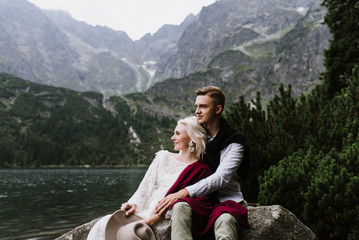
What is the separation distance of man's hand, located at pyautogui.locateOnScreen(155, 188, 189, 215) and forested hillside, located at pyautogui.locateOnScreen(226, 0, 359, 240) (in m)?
3.81

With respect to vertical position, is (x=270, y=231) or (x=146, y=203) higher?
(x=146, y=203)

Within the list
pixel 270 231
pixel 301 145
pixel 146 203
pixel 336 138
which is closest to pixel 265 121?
pixel 301 145

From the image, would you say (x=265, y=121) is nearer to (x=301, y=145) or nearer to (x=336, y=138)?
(x=301, y=145)

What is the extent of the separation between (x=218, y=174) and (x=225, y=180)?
0.48 ft

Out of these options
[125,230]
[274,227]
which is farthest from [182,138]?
[274,227]

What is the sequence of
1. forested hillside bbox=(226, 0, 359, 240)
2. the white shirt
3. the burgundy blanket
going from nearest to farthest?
the burgundy blanket < the white shirt < forested hillside bbox=(226, 0, 359, 240)

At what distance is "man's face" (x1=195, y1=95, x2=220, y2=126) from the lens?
203 inches

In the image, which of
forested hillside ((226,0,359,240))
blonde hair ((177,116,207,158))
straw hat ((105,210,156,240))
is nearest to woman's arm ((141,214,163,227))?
straw hat ((105,210,156,240))

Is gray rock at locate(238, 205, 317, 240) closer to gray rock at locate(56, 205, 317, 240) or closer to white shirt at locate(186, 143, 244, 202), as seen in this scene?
gray rock at locate(56, 205, 317, 240)

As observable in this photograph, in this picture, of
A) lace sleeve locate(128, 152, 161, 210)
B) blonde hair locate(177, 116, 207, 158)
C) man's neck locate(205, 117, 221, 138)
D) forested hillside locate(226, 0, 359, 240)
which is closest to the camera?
lace sleeve locate(128, 152, 161, 210)

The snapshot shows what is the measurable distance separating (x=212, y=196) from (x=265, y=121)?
25.6ft

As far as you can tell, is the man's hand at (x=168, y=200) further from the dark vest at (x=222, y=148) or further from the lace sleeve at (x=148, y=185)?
the dark vest at (x=222, y=148)

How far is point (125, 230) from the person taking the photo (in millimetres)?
4270

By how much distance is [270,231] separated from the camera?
17.4ft
